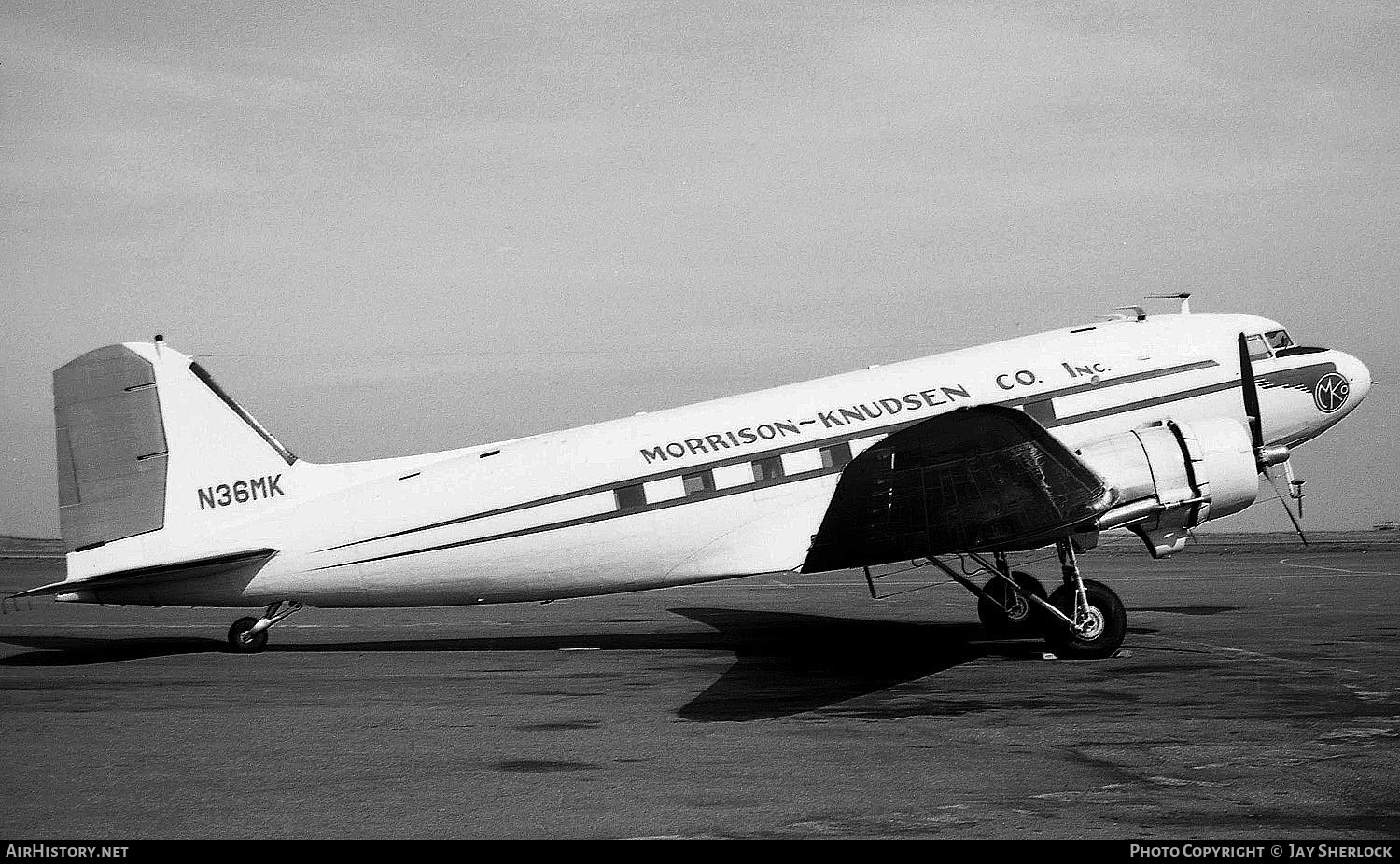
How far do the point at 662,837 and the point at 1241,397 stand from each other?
1108cm

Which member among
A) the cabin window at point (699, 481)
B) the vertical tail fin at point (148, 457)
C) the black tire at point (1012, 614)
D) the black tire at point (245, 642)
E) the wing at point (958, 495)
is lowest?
the black tire at point (1012, 614)

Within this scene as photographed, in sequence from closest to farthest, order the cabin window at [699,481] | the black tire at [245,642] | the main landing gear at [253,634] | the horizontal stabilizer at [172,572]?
the horizontal stabilizer at [172,572], the cabin window at [699,481], the main landing gear at [253,634], the black tire at [245,642]

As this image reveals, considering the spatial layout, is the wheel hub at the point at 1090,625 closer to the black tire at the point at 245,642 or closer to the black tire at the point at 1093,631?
the black tire at the point at 1093,631

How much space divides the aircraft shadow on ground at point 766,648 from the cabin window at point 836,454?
2.36m

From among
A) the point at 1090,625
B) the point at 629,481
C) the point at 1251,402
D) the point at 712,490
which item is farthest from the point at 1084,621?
the point at 629,481

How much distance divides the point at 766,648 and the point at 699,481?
2615 millimetres

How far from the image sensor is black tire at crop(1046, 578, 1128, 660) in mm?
12953

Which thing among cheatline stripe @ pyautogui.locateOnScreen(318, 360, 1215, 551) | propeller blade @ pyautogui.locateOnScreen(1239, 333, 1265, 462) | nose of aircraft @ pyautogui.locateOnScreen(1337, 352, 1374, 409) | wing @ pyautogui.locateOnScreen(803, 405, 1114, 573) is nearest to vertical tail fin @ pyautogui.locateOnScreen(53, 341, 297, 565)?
cheatline stripe @ pyautogui.locateOnScreen(318, 360, 1215, 551)

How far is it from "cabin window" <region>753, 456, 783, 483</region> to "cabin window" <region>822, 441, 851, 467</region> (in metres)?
0.56

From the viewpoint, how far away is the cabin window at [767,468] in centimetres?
1399

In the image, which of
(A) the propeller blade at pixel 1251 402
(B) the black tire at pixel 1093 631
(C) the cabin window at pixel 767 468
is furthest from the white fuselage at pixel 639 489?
(B) the black tire at pixel 1093 631

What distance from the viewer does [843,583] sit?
26.4 metres

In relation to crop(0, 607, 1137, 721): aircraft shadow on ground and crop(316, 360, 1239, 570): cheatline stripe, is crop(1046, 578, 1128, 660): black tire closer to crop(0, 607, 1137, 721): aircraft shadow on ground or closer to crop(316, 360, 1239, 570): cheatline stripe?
crop(0, 607, 1137, 721): aircraft shadow on ground

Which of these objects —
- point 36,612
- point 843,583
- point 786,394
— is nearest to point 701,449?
point 786,394
